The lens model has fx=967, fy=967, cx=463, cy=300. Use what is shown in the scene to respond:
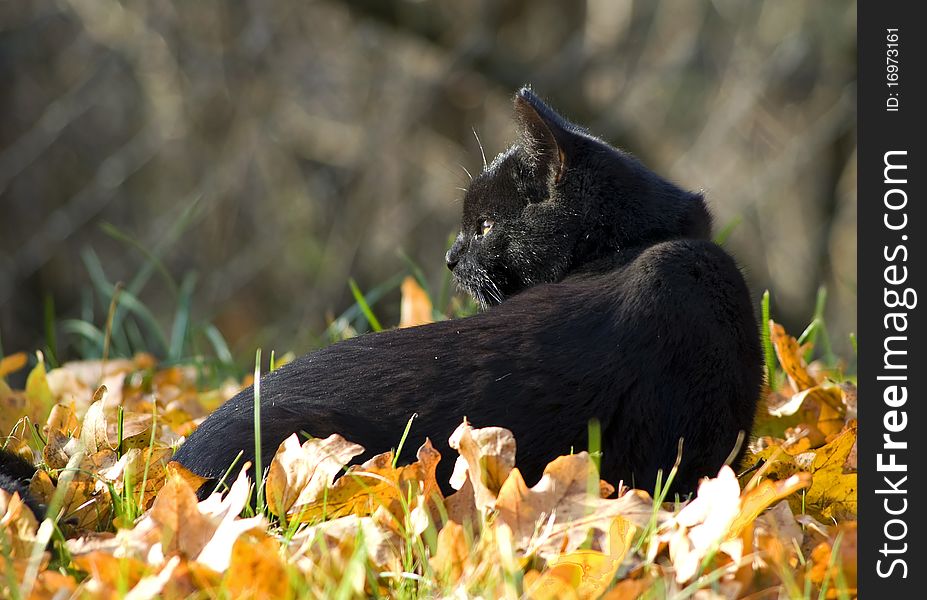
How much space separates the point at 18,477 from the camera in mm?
1476

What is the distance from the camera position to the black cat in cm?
144

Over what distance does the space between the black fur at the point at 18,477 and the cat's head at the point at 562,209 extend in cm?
89

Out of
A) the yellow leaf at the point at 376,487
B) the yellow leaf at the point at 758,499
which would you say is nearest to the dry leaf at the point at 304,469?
the yellow leaf at the point at 376,487

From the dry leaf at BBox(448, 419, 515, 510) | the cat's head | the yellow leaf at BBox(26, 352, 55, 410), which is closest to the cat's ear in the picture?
the cat's head

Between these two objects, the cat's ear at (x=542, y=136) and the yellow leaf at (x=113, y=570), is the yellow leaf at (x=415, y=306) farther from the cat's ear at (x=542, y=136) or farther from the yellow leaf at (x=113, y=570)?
the yellow leaf at (x=113, y=570)

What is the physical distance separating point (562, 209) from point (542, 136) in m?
0.14

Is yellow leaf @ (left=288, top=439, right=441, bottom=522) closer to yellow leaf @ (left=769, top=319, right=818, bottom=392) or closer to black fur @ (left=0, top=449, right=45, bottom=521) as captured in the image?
black fur @ (left=0, top=449, right=45, bottom=521)

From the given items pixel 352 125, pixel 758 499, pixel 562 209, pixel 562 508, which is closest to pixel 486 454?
pixel 562 508

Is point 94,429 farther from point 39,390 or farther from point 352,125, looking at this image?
point 352,125

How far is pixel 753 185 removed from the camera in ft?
16.7

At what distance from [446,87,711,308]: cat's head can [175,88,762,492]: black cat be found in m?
0.14

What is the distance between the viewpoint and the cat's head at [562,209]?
1777 mm
